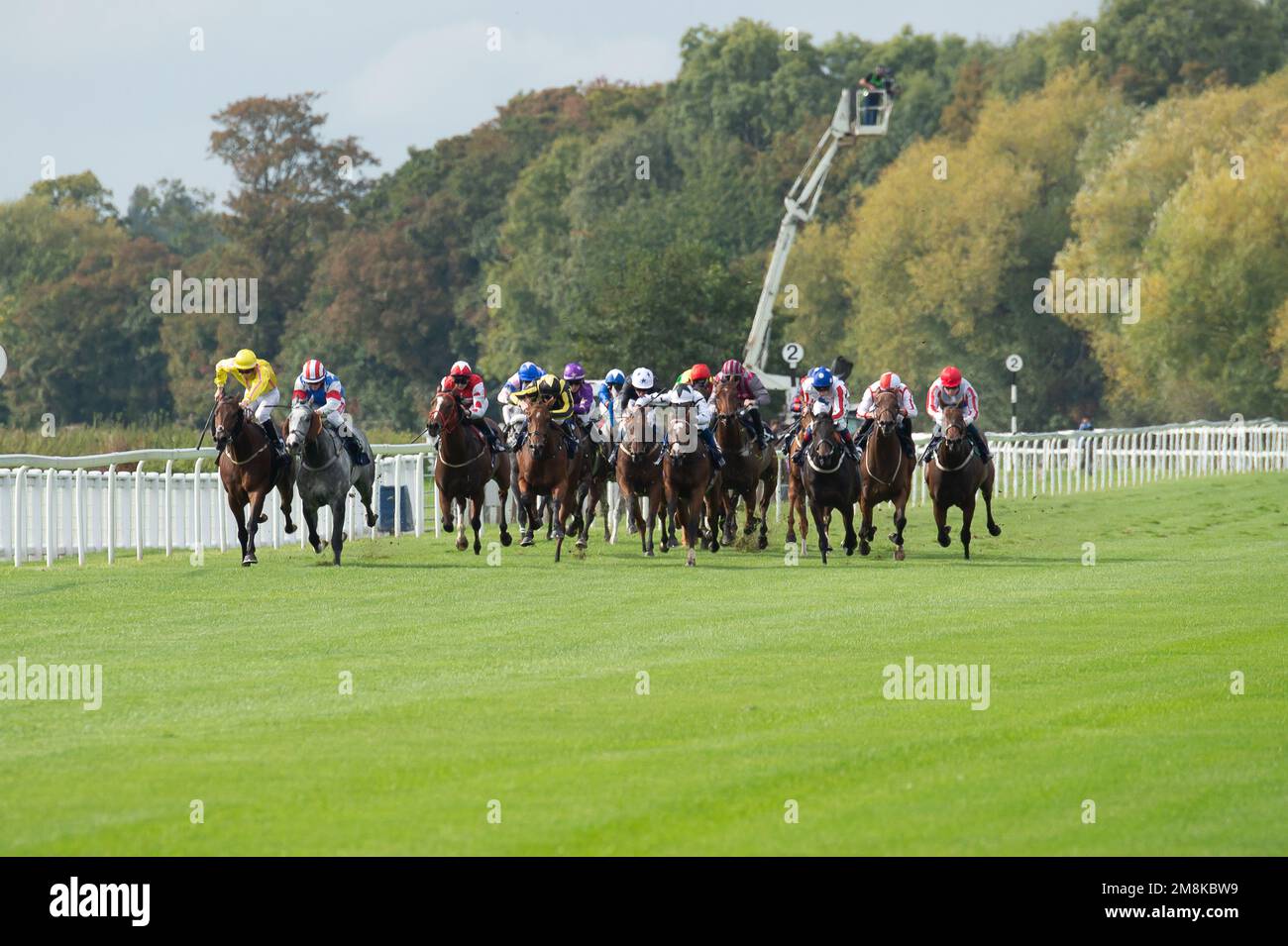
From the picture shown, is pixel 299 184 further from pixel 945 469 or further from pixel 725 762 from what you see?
pixel 725 762

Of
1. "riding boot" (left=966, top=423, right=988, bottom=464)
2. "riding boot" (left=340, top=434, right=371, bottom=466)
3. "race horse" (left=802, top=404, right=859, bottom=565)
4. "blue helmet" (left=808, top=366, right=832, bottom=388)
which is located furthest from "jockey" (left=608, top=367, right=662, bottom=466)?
"riding boot" (left=966, top=423, right=988, bottom=464)

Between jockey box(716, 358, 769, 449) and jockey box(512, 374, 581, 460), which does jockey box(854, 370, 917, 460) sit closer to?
jockey box(716, 358, 769, 449)

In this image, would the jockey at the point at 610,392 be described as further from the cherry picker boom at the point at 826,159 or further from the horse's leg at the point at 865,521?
the cherry picker boom at the point at 826,159

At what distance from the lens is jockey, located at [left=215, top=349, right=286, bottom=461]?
827 inches

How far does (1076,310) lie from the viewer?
55.6 meters

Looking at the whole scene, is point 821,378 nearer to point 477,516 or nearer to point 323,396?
point 477,516

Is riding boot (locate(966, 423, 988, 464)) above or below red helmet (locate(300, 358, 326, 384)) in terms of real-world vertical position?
below

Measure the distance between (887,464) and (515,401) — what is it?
170 inches

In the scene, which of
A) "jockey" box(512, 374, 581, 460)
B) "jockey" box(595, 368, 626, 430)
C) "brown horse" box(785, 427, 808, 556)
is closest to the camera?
"brown horse" box(785, 427, 808, 556)

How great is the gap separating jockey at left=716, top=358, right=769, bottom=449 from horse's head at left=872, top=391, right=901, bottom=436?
1.54 meters

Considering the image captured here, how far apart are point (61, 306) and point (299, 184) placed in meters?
9.01

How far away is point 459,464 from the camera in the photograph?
22812 millimetres
